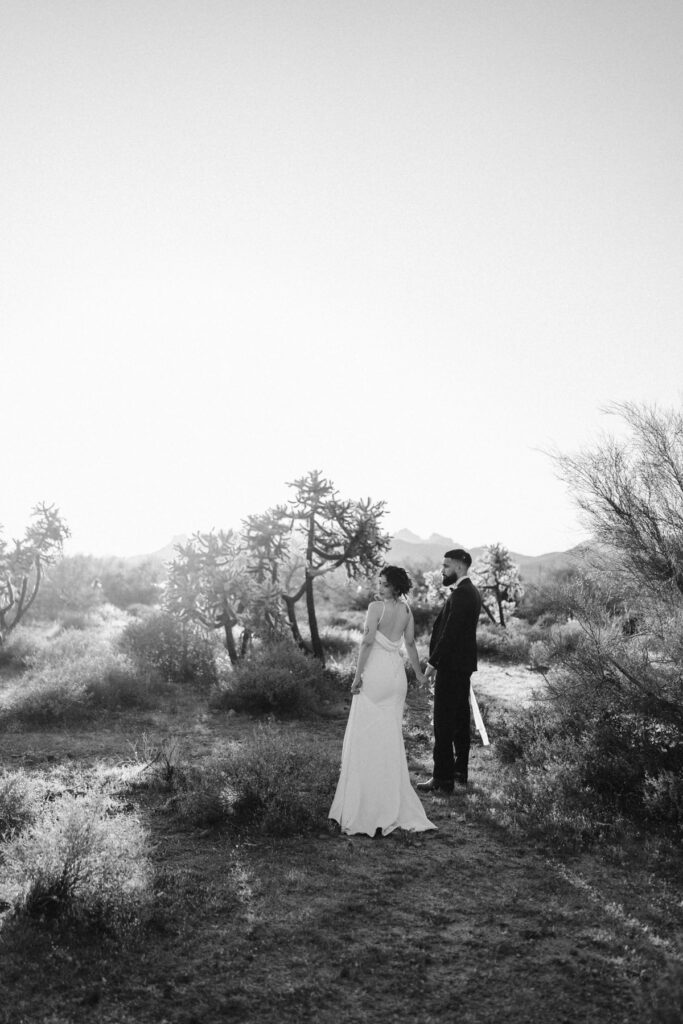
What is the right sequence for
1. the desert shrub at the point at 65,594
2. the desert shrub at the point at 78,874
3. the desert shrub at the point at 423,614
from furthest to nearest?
1. the desert shrub at the point at 65,594
2. the desert shrub at the point at 423,614
3. the desert shrub at the point at 78,874

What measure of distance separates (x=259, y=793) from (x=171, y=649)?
9460 millimetres

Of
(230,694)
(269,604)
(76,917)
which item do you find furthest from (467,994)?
(269,604)

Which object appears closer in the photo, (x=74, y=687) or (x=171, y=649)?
(x=74, y=687)

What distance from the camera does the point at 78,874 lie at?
4371 mm

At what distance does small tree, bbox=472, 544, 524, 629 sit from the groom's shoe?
19.4 m

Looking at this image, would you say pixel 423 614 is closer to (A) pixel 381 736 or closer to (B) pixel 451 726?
(B) pixel 451 726

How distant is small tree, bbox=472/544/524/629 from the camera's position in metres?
27.4

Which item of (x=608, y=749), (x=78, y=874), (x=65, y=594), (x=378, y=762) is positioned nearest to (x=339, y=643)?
(x=608, y=749)

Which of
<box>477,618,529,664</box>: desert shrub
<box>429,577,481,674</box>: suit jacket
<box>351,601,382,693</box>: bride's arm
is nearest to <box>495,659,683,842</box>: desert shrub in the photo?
<box>429,577,481,674</box>: suit jacket

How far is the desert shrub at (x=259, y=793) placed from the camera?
6.18 m

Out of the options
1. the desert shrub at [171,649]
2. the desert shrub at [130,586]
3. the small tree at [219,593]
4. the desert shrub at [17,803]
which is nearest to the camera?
the desert shrub at [17,803]

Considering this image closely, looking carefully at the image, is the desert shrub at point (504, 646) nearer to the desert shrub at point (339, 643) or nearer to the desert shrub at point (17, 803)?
the desert shrub at point (339, 643)

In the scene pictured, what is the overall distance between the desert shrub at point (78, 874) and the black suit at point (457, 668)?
145 inches

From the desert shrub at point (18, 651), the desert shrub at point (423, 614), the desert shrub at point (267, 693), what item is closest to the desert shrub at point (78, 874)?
the desert shrub at point (267, 693)
